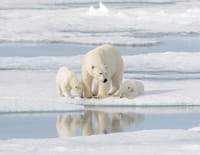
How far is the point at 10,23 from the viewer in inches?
815

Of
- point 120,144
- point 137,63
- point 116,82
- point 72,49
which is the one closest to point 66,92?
point 116,82

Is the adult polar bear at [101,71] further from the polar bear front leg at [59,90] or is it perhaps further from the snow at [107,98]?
the polar bear front leg at [59,90]

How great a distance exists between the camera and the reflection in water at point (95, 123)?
22.7 ft

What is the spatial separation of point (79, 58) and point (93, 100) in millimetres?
4957

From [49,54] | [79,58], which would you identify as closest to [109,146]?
[79,58]

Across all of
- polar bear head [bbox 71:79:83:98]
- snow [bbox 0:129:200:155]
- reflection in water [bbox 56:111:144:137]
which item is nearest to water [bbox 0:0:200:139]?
reflection in water [bbox 56:111:144:137]

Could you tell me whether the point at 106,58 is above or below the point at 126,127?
above

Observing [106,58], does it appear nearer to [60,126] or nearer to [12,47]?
[60,126]

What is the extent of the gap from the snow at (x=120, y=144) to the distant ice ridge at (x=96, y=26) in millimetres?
10126

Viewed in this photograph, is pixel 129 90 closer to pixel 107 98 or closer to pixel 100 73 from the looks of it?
pixel 107 98

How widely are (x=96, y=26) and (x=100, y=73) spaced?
1264 centimetres

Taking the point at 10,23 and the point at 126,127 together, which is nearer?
the point at 126,127

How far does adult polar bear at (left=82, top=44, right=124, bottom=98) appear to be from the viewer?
319 inches

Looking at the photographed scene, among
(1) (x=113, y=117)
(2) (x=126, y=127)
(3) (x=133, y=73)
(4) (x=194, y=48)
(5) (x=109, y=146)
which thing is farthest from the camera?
(4) (x=194, y=48)
